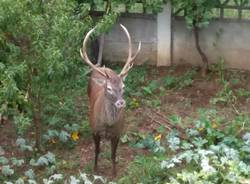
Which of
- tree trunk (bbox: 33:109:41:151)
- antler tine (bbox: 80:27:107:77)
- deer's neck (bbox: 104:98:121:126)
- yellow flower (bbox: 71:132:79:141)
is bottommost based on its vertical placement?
yellow flower (bbox: 71:132:79:141)

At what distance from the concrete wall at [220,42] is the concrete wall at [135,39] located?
360 millimetres

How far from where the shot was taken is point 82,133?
8195mm

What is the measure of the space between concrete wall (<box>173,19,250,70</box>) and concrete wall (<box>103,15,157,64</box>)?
1.18 feet

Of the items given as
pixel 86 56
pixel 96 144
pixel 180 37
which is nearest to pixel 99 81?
pixel 86 56

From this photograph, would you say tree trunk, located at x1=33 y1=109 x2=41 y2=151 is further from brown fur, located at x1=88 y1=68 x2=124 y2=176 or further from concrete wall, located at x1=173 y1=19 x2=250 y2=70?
concrete wall, located at x1=173 y1=19 x2=250 y2=70

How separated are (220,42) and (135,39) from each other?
131cm

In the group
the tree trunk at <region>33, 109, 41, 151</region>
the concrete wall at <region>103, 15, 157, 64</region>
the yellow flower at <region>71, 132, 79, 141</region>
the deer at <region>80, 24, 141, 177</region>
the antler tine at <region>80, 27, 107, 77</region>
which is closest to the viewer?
the deer at <region>80, 24, 141, 177</region>

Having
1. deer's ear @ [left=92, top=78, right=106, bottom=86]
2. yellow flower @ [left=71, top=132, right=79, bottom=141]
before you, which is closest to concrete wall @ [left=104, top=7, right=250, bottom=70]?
yellow flower @ [left=71, top=132, right=79, bottom=141]

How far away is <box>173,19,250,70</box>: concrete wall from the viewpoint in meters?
9.74

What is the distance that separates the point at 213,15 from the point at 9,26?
3.73 m

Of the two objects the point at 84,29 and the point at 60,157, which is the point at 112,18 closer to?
the point at 84,29

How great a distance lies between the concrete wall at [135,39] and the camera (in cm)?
1016

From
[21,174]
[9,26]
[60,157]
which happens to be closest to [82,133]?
[60,157]

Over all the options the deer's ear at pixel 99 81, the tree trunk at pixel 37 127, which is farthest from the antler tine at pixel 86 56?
the tree trunk at pixel 37 127
